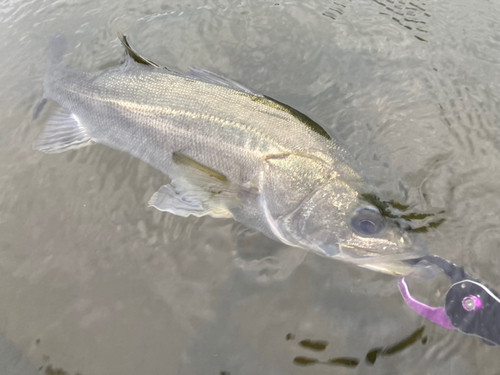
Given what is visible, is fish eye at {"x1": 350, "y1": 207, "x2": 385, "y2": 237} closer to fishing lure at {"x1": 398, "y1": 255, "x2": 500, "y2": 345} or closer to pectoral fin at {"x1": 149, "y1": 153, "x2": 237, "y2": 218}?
fishing lure at {"x1": 398, "y1": 255, "x2": 500, "y2": 345}

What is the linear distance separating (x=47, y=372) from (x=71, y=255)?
2.99 feet

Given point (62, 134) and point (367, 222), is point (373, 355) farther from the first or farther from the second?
point (62, 134)

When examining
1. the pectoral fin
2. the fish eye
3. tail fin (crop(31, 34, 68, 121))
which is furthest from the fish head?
tail fin (crop(31, 34, 68, 121))

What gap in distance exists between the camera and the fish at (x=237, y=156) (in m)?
2.21

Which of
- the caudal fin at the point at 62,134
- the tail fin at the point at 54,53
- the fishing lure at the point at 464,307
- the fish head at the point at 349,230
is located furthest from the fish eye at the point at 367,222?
the tail fin at the point at 54,53

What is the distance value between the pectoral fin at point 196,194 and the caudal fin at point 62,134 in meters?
1.23

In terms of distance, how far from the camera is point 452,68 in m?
3.64

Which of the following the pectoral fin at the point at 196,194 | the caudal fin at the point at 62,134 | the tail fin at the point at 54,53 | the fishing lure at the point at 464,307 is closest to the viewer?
the fishing lure at the point at 464,307

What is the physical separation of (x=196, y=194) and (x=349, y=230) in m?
1.35

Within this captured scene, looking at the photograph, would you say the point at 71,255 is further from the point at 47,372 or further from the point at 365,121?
the point at 365,121

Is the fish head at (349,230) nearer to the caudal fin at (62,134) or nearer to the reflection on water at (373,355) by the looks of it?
the reflection on water at (373,355)

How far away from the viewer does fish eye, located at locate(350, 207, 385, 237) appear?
214cm

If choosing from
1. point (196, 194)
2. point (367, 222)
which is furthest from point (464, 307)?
point (196, 194)

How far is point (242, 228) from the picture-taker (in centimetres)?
269
